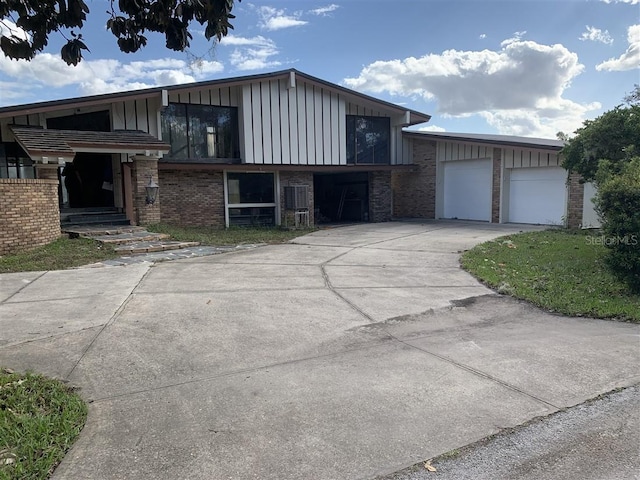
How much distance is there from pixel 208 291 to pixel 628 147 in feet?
29.7

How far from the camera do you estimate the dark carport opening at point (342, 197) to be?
21.4 m

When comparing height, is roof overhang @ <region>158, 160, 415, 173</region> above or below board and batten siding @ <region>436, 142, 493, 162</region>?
below

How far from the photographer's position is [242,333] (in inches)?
206

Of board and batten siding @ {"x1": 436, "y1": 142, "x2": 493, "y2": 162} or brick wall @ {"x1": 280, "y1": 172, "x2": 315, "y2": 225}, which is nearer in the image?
brick wall @ {"x1": 280, "y1": 172, "x2": 315, "y2": 225}

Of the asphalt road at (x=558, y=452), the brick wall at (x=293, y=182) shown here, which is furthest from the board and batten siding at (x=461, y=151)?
the asphalt road at (x=558, y=452)

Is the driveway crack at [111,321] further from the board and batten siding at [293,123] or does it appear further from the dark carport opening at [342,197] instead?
the dark carport opening at [342,197]

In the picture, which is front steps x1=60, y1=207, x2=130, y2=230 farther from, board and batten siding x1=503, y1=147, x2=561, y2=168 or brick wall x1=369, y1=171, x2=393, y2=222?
board and batten siding x1=503, y1=147, x2=561, y2=168

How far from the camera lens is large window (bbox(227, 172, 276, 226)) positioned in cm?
1717

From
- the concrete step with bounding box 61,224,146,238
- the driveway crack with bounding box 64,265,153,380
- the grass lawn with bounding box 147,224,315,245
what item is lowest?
the driveway crack with bounding box 64,265,153,380

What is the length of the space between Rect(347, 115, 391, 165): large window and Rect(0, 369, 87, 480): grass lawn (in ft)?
54.7

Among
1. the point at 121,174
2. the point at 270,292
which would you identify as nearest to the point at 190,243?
the point at 121,174

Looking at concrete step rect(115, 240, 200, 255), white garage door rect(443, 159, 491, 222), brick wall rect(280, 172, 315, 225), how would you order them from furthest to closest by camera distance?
white garage door rect(443, 159, 491, 222), brick wall rect(280, 172, 315, 225), concrete step rect(115, 240, 200, 255)

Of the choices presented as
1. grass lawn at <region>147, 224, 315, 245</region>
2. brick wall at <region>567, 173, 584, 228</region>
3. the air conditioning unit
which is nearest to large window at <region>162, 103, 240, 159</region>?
the air conditioning unit

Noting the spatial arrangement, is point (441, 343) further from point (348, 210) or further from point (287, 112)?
point (348, 210)
